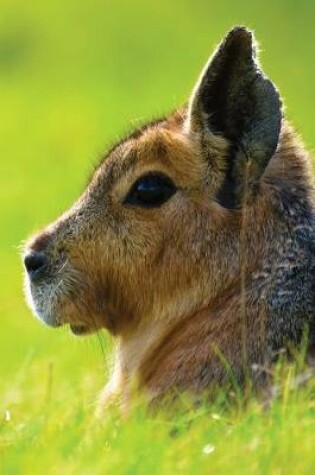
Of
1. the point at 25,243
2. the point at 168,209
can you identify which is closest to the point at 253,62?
the point at 168,209

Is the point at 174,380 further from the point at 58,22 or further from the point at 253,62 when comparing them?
the point at 58,22

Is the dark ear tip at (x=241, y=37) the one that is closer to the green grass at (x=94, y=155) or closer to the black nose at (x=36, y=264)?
the black nose at (x=36, y=264)

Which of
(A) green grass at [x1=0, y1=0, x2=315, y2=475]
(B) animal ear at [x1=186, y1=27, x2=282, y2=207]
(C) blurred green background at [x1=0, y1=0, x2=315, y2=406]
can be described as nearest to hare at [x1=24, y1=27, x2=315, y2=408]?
(B) animal ear at [x1=186, y1=27, x2=282, y2=207]

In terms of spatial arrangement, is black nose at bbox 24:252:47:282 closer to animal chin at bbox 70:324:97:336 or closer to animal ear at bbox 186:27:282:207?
animal chin at bbox 70:324:97:336

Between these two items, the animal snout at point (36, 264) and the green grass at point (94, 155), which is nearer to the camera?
the green grass at point (94, 155)

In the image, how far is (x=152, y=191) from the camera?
762 cm

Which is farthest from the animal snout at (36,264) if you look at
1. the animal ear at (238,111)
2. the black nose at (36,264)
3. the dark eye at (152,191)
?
the animal ear at (238,111)

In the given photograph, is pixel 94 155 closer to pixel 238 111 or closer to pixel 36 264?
pixel 36 264

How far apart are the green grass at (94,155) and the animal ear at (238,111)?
131 centimetres

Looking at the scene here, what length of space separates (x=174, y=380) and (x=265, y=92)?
148 cm

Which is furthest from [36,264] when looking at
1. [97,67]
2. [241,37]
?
[97,67]

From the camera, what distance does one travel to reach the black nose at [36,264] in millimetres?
7781

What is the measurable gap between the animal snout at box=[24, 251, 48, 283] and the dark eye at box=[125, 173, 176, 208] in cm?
54

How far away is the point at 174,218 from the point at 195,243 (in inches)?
7.6
